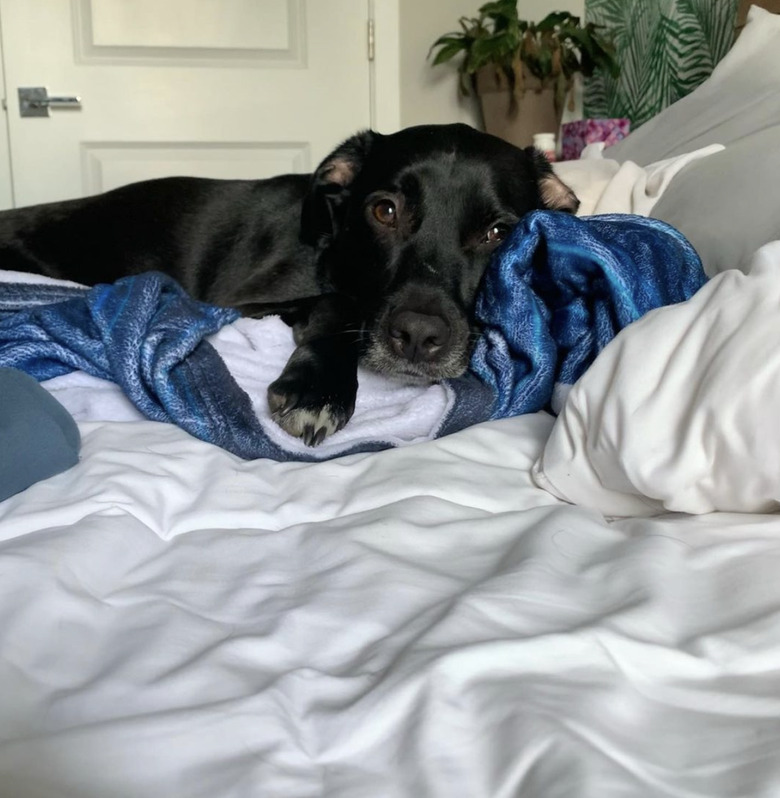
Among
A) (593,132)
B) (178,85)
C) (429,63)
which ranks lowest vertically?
(593,132)

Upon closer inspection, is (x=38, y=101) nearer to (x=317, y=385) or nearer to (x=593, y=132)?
(x=593, y=132)

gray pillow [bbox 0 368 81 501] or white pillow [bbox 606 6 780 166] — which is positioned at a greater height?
white pillow [bbox 606 6 780 166]

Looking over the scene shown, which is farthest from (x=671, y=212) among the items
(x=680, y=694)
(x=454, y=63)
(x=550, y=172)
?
(x=454, y=63)

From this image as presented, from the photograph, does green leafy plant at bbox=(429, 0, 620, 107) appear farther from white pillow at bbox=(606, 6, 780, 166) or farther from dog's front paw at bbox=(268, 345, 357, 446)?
dog's front paw at bbox=(268, 345, 357, 446)

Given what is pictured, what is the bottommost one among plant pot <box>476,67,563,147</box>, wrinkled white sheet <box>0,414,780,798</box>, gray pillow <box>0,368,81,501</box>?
wrinkled white sheet <box>0,414,780,798</box>

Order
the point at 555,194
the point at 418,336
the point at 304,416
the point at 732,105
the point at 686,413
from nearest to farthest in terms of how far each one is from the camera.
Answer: the point at 686,413 → the point at 304,416 → the point at 418,336 → the point at 555,194 → the point at 732,105

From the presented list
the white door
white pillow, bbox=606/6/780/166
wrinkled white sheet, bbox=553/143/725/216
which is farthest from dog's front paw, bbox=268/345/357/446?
the white door

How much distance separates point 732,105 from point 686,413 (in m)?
1.25

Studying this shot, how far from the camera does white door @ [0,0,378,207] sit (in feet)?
10.9

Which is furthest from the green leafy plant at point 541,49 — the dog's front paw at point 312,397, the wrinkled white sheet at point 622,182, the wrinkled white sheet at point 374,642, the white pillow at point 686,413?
the wrinkled white sheet at point 374,642

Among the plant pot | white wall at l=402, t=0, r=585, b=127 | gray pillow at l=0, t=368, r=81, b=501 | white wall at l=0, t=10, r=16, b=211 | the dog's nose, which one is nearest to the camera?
gray pillow at l=0, t=368, r=81, b=501

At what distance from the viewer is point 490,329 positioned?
4.18ft

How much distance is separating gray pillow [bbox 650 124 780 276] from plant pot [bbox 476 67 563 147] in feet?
5.69

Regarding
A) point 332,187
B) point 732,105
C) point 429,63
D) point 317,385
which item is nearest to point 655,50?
point 732,105
